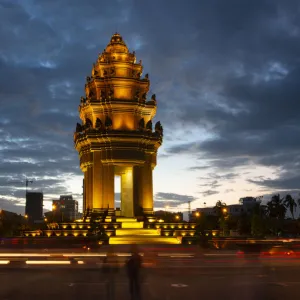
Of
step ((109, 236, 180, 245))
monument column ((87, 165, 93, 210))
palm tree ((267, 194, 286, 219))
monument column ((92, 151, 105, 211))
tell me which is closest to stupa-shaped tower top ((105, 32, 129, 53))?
monument column ((92, 151, 105, 211))

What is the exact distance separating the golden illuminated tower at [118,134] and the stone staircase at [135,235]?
238cm

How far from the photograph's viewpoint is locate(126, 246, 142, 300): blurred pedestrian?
15117 millimetres

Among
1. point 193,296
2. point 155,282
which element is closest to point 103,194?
point 155,282

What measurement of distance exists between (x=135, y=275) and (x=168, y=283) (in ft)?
20.4

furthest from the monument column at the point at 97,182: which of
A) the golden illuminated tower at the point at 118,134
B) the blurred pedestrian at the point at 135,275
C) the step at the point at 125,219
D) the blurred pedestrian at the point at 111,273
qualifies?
the blurred pedestrian at the point at 135,275

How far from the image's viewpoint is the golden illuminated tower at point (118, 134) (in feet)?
188

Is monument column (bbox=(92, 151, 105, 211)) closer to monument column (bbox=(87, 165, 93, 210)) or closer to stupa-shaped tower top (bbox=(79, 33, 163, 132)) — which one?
monument column (bbox=(87, 165, 93, 210))

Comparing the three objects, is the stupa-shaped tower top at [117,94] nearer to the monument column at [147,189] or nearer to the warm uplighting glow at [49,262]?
the monument column at [147,189]

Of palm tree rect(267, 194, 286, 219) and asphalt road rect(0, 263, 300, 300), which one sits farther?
palm tree rect(267, 194, 286, 219)

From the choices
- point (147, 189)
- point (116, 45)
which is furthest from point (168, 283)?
point (116, 45)

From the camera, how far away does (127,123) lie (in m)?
59.1

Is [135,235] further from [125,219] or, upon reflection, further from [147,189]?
[147,189]

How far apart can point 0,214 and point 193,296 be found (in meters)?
96.7

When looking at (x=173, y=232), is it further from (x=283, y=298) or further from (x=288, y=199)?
(x=288, y=199)
